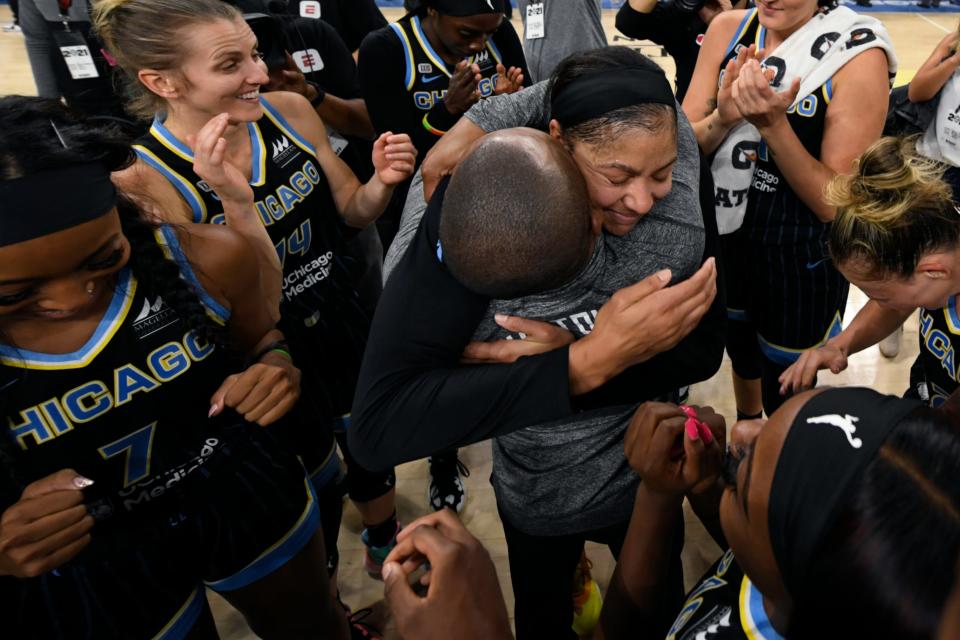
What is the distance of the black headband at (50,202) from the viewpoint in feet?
3.38

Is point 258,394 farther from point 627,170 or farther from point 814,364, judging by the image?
point 814,364

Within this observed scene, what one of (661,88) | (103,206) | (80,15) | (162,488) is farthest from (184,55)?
(80,15)

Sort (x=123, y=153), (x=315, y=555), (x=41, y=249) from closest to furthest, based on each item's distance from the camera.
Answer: (x=41, y=249) < (x=123, y=153) < (x=315, y=555)

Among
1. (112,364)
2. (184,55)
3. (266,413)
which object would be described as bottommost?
(266,413)

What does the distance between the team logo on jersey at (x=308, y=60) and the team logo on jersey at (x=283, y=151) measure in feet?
3.61

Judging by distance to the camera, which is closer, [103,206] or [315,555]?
[103,206]

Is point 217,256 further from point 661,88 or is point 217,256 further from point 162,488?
point 661,88

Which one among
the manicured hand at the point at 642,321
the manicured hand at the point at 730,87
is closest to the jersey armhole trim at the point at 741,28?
the manicured hand at the point at 730,87

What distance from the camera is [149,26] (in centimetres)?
167

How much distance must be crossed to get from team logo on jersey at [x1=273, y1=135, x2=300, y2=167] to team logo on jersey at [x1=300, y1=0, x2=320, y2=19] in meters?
1.59

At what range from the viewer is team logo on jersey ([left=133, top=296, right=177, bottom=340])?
4.14ft

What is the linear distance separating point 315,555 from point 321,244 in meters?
0.89

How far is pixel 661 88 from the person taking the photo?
122 cm

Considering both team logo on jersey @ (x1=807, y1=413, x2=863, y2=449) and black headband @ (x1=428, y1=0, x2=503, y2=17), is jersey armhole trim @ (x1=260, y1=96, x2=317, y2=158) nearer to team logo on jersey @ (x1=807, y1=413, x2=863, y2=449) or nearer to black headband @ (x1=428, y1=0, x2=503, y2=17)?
black headband @ (x1=428, y1=0, x2=503, y2=17)
